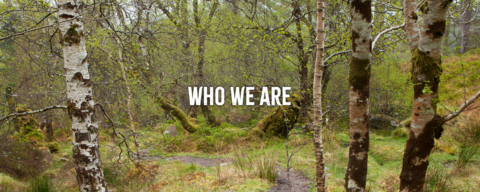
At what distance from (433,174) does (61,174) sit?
26.4 ft

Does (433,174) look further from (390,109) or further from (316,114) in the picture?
(390,109)

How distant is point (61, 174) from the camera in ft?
20.3

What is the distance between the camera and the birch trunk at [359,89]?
2574 mm

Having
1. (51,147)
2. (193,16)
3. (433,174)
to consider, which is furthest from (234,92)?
(433,174)

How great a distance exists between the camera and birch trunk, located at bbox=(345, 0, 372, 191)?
2.57 meters

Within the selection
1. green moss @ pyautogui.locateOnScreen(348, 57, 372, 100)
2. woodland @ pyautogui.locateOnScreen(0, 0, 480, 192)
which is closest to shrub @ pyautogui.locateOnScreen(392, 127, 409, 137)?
woodland @ pyautogui.locateOnScreen(0, 0, 480, 192)

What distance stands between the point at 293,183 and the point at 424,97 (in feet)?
9.75

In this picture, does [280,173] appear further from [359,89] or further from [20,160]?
[20,160]

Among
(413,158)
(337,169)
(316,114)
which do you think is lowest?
(337,169)

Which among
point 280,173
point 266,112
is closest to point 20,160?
point 266,112

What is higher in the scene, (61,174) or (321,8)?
(321,8)

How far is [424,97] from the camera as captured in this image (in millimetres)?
2623

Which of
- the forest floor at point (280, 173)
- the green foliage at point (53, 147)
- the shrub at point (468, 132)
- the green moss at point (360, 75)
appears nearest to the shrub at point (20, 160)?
the forest floor at point (280, 173)

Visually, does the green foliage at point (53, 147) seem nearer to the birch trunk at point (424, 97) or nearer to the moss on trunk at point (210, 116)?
the moss on trunk at point (210, 116)
